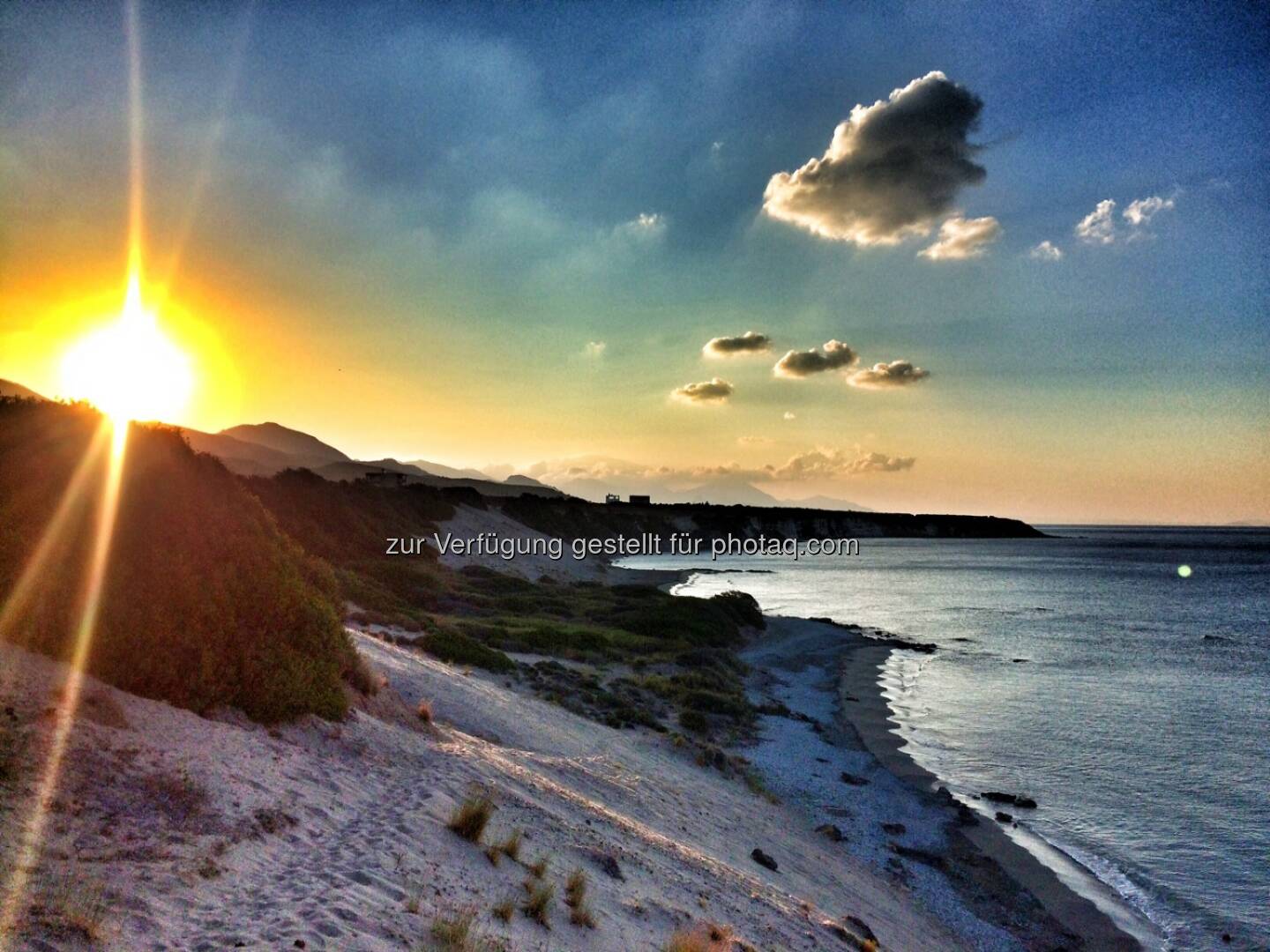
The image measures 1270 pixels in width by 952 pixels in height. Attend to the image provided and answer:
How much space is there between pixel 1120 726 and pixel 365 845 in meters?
29.5

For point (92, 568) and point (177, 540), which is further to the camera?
point (177, 540)

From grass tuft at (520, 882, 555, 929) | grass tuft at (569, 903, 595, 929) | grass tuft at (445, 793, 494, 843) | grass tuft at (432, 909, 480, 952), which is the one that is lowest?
grass tuft at (569, 903, 595, 929)

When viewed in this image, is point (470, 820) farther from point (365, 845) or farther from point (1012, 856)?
point (1012, 856)

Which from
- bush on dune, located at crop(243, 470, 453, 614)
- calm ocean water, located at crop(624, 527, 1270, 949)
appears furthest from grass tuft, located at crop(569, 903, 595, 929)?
bush on dune, located at crop(243, 470, 453, 614)

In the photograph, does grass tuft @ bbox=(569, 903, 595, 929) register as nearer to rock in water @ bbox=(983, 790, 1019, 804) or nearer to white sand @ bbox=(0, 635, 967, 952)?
white sand @ bbox=(0, 635, 967, 952)

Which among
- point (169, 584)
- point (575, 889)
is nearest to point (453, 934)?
point (575, 889)

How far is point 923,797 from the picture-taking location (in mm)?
19359

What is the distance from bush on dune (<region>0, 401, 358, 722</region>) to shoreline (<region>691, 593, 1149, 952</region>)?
12.9m

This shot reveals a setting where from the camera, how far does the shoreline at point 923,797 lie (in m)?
13.7

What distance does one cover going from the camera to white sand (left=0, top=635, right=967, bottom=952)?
20.8ft

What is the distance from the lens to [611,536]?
529ft

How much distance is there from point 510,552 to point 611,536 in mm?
88699

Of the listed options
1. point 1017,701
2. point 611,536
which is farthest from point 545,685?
point 611,536

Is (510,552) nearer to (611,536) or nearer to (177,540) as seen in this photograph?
(177,540)
